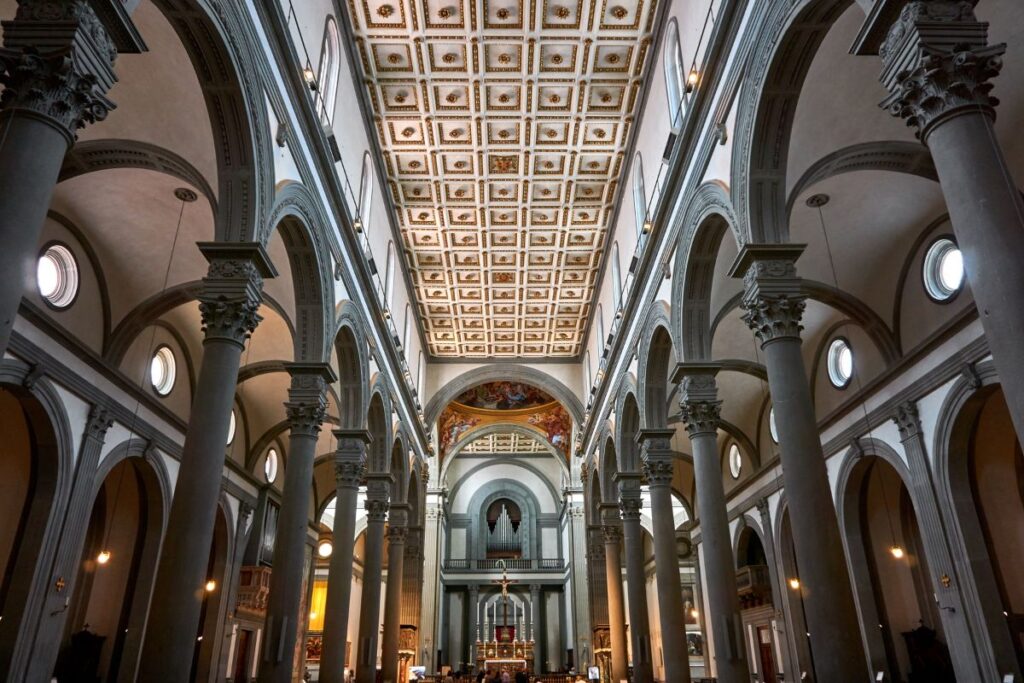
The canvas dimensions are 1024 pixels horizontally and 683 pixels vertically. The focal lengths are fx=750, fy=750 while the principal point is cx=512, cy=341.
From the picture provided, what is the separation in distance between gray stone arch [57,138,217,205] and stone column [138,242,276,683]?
2.38 m

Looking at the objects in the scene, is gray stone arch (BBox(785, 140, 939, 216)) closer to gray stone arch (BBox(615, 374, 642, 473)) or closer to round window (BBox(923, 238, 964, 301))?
round window (BBox(923, 238, 964, 301))

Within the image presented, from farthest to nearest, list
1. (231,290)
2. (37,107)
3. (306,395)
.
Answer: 1. (306,395)
2. (231,290)
3. (37,107)

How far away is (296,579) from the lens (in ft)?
38.1

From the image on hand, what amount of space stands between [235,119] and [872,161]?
369 inches

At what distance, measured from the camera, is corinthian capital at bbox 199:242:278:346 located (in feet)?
29.4

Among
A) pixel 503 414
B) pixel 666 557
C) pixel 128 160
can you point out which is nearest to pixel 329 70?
pixel 128 160

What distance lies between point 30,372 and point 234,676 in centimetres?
1306

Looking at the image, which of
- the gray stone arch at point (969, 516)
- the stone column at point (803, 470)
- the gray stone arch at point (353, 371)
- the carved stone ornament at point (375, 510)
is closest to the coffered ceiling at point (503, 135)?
the gray stone arch at point (353, 371)

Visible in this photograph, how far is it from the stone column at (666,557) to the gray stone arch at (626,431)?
361cm

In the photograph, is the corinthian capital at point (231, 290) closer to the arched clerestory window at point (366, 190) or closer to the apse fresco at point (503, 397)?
the arched clerestory window at point (366, 190)

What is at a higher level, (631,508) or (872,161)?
(872,161)

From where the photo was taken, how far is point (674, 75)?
47.1 ft

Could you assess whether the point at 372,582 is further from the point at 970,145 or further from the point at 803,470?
the point at 970,145

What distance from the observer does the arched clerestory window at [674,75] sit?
44.8 feet
